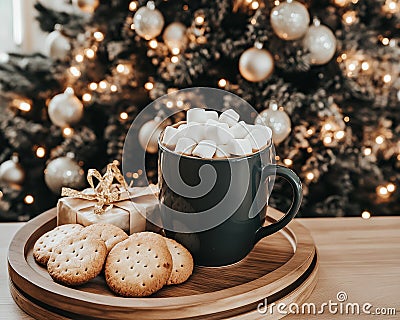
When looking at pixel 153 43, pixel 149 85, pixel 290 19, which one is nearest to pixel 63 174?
pixel 149 85

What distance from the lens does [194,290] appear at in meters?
0.78

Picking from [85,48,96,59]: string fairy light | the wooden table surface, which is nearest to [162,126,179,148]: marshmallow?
the wooden table surface

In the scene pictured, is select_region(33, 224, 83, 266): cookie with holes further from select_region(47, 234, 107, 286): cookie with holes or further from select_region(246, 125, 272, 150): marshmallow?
select_region(246, 125, 272, 150): marshmallow

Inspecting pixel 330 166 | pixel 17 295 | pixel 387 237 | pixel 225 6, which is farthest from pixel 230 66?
pixel 17 295

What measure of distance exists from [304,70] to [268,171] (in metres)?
0.91

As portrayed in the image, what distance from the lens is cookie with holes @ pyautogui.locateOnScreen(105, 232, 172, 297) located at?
0.75 meters

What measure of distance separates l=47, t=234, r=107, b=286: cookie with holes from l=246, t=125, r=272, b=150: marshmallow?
251mm

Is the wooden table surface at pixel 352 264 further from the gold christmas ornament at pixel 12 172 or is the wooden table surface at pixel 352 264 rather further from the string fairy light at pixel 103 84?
the gold christmas ornament at pixel 12 172

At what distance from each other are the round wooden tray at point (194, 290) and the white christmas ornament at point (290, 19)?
833mm

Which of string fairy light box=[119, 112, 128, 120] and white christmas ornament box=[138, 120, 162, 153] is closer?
white christmas ornament box=[138, 120, 162, 153]

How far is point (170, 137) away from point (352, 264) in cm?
34

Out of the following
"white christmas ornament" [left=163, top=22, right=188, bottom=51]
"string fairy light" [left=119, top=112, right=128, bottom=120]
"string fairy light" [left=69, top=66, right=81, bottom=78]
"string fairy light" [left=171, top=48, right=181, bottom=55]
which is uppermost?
"white christmas ornament" [left=163, top=22, right=188, bottom=51]

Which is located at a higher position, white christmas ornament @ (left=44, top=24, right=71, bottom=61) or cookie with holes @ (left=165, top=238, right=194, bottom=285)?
white christmas ornament @ (left=44, top=24, right=71, bottom=61)

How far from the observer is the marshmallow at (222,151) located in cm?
80
